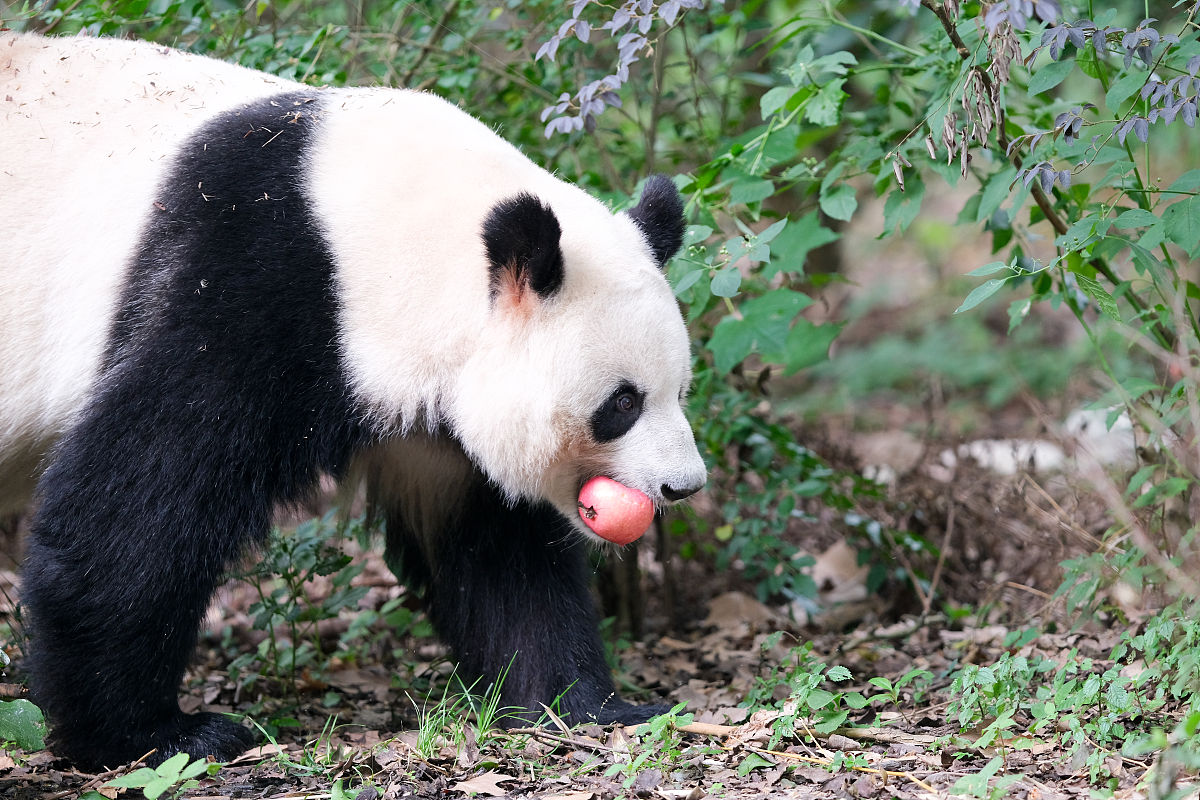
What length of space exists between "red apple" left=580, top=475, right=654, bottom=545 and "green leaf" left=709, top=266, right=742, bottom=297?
0.72 metres

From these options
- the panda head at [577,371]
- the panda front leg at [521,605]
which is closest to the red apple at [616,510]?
the panda head at [577,371]

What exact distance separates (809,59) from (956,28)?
55 cm

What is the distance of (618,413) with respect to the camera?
364cm

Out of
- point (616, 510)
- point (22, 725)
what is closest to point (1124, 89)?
point (616, 510)

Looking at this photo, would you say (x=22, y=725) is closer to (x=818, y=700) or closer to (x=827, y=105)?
(x=818, y=700)

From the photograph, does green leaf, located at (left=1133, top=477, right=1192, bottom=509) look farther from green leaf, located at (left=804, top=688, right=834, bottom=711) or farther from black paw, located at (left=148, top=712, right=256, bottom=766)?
black paw, located at (left=148, top=712, right=256, bottom=766)

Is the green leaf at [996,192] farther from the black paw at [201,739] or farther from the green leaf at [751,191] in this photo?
the black paw at [201,739]

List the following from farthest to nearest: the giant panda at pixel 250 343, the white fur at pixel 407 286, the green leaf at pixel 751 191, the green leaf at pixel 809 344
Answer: the green leaf at pixel 809 344 < the green leaf at pixel 751 191 < the white fur at pixel 407 286 < the giant panda at pixel 250 343

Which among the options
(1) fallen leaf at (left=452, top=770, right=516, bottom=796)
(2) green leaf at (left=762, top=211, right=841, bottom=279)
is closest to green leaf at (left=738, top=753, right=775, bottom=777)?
(1) fallen leaf at (left=452, top=770, right=516, bottom=796)

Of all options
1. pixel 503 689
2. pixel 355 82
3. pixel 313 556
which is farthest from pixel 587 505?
pixel 355 82

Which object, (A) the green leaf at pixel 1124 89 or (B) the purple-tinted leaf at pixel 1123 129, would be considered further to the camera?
(A) the green leaf at pixel 1124 89

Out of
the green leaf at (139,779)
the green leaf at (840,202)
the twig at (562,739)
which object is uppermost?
the green leaf at (840,202)

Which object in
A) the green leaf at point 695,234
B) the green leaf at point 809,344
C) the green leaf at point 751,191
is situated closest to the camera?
the green leaf at point 695,234

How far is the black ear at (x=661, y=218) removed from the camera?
13.1 feet
